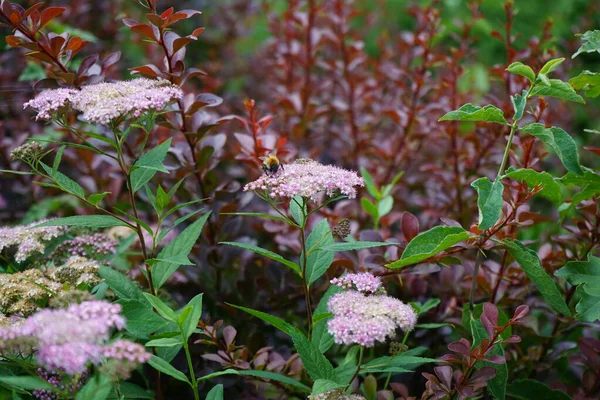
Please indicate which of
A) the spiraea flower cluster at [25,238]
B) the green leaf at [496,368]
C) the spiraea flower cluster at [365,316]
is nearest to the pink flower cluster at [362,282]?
the spiraea flower cluster at [365,316]

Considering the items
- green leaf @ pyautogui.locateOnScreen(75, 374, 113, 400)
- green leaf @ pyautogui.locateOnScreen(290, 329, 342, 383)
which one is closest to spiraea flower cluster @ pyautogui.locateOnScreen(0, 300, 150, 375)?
green leaf @ pyautogui.locateOnScreen(75, 374, 113, 400)

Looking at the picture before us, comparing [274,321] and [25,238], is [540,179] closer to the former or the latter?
[274,321]

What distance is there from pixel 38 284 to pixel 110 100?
33 centimetres

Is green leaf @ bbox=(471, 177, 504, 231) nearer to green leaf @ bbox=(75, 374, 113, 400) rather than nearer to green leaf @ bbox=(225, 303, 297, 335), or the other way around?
green leaf @ bbox=(225, 303, 297, 335)

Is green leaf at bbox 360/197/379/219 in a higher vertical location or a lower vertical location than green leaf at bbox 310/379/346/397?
lower

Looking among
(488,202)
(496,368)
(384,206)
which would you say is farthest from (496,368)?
(384,206)

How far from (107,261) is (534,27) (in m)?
4.05

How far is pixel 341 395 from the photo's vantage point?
919mm

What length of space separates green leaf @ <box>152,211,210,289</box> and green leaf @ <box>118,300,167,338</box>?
0.12 metres

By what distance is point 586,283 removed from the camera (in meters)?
1.05

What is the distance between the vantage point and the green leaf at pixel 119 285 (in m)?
0.99

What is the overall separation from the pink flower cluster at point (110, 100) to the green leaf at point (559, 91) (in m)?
0.65

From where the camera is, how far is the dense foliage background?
1.22 metres

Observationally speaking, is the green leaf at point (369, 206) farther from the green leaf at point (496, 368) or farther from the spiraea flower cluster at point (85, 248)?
the spiraea flower cluster at point (85, 248)
